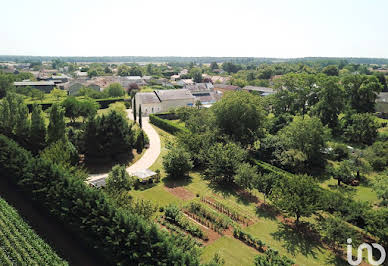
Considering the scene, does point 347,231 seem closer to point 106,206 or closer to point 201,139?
point 106,206

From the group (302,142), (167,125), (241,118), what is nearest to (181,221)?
(302,142)

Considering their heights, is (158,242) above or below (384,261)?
above

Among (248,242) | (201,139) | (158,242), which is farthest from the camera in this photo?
(201,139)

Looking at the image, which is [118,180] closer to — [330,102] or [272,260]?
[272,260]

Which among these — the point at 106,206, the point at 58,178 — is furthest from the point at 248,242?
the point at 58,178

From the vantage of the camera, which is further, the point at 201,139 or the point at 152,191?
the point at 201,139

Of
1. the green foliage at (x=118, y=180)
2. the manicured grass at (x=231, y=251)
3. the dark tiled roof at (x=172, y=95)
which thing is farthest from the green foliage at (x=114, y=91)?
the manicured grass at (x=231, y=251)
